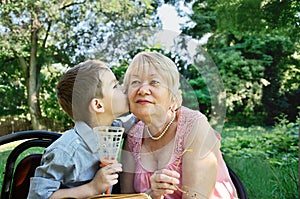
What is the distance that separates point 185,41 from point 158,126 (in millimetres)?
210

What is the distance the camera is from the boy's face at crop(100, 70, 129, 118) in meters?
1.01

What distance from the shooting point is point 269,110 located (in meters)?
4.92

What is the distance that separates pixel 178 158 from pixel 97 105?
0.24 metres

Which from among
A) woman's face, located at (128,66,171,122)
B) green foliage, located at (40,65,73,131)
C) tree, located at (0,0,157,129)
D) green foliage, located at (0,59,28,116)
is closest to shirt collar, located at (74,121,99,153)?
woman's face, located at (128,66,171,122)

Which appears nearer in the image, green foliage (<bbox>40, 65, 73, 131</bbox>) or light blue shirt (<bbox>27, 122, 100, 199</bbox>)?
light blue shirt (<bbox>27, 122, 100, 199</bbox>)

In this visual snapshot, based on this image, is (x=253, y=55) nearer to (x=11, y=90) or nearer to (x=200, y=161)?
(x=11, y=90)

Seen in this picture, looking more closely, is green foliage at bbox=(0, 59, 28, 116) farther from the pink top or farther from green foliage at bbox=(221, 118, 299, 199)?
the pink top

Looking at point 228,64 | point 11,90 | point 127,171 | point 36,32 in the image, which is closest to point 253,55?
point 228,64

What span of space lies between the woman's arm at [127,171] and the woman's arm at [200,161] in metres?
0.14

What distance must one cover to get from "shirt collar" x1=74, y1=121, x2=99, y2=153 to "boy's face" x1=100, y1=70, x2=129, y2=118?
0.09 metres

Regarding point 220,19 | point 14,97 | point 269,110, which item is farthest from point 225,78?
point 14,97

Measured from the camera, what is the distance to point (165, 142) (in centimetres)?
108

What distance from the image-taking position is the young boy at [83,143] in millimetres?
1033

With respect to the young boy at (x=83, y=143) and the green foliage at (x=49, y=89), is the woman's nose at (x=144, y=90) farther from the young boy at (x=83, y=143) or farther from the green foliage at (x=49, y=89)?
the green foliage at (x=49, y=89)
